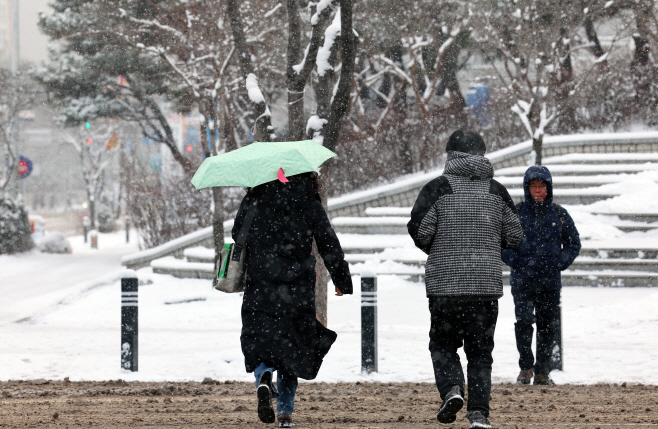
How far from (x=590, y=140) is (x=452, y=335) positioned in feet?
46.0

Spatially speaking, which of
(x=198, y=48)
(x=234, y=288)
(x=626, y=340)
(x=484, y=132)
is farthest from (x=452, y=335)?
(x=484, y=132)

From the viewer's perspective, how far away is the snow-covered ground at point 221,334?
309 inches

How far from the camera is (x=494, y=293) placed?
15.6 feet

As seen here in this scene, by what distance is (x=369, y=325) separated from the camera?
24.9ft

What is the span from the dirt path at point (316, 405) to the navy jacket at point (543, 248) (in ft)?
3.08

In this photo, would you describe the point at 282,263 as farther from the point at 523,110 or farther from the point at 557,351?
the point at 523,110

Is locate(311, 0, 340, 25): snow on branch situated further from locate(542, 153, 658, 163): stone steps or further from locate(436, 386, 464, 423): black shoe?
locate(542, 153, 658, 163): stone steps

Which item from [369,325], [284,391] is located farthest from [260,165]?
[369,325]

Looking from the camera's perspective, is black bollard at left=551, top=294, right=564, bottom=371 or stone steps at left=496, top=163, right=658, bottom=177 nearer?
black bollard at left=551, top=294, right=564, bottom=371

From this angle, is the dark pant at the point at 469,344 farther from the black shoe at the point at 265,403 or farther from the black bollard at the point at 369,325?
the black bollard at the point at 369,325

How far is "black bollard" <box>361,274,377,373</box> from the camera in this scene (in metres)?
7.58

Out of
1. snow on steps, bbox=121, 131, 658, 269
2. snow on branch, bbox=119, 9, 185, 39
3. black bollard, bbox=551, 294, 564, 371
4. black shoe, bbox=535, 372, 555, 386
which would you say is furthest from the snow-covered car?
black shoe, bbox=535, 372, 555, 386

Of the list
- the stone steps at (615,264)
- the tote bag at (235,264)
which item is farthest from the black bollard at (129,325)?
the stone steps at (615,264)

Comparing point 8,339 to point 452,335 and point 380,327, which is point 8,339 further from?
point 452,335
